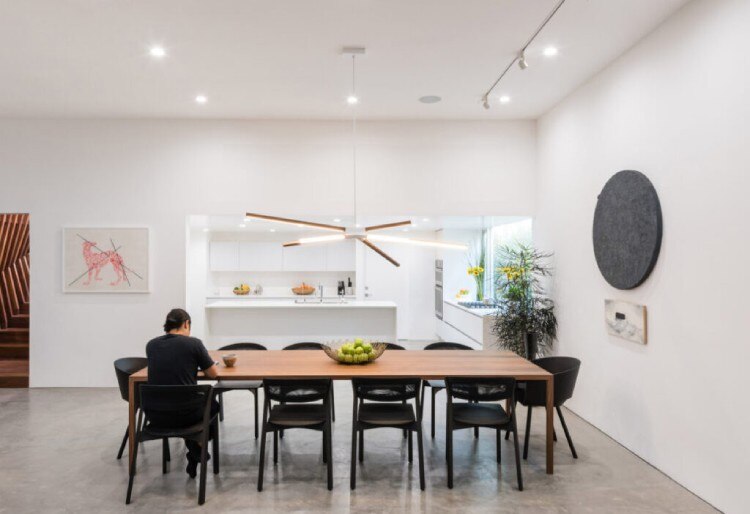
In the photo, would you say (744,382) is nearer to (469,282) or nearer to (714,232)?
(714,232)

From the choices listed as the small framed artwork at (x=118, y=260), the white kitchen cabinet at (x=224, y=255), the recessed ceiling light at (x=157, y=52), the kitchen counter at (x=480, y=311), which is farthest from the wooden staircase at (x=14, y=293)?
the kitchen counter at (x=480, y=311)

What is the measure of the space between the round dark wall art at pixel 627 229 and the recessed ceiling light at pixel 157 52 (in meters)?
3.90

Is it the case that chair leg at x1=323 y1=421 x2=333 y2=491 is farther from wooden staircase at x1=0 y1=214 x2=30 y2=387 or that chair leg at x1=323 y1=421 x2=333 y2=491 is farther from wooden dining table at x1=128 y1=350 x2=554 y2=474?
wooden staircase at x1=0 y1=214 x2=30 y2=387

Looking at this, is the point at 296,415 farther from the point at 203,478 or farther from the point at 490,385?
the point at 490,385

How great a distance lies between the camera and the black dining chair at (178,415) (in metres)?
3.25

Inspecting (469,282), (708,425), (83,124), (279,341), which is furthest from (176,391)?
(469,282)

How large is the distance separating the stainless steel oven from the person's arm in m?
5.72

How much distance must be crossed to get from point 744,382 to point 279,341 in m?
5.39

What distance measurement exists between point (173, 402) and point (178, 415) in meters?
0.15

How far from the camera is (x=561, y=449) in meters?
4.22

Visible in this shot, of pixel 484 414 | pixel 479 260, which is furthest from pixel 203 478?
pixel 479 260

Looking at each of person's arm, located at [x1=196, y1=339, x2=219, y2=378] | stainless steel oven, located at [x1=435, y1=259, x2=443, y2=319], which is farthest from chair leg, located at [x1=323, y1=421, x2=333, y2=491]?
stainless steel oven, located at [x1=435, y1=259, x2=443, y2=319]

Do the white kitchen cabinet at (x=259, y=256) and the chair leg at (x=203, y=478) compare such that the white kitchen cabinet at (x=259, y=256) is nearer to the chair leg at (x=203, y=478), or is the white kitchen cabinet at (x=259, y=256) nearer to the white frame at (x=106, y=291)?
the white frame at (x=106, y=291)

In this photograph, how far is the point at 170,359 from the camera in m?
3.43
